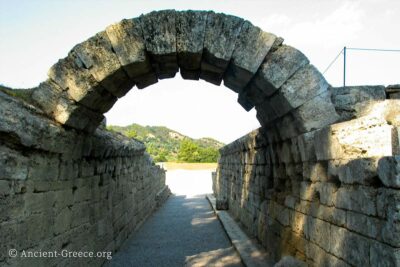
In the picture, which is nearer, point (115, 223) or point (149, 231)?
point (115, 223)

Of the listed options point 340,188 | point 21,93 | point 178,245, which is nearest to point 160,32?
point 21,93

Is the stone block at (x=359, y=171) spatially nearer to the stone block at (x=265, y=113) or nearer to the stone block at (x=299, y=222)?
the stone block at (x=299, y=222)

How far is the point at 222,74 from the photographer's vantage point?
5.44m

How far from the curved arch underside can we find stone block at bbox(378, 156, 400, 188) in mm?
1847

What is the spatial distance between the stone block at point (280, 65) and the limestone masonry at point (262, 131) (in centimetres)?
1

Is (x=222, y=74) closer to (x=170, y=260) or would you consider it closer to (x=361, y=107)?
(x=361, y=107)

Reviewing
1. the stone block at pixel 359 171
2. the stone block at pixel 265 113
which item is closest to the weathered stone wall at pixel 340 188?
the stone block at pixel 359 171

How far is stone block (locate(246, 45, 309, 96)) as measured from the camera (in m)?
4.88

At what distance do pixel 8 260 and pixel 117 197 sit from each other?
4.56 m

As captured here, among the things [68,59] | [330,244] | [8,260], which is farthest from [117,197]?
[330,244]

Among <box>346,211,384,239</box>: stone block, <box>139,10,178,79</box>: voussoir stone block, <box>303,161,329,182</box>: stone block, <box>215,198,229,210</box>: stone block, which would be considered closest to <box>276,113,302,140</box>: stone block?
<box>303,161,329,182</box>: stone block

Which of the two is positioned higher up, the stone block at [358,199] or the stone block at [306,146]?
the stone block at [306,146]

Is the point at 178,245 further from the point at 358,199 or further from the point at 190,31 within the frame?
the point at 358,199

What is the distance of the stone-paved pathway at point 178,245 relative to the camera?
7.09 m
